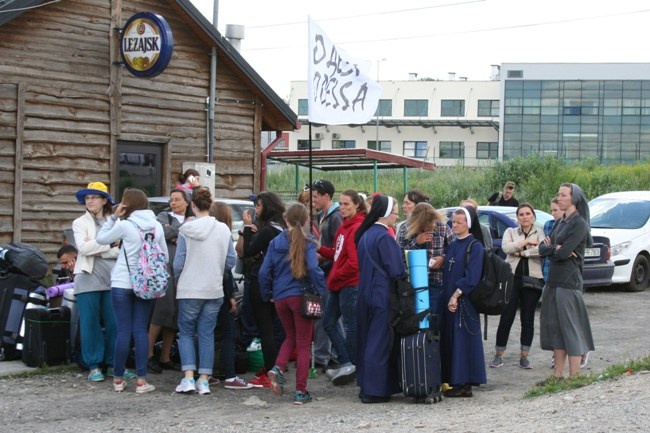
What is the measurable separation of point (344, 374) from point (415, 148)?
6592 cm

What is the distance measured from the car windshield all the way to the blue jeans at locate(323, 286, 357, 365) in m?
10.5

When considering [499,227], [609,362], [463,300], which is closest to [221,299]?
[463,300]

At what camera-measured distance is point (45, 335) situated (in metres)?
10.5

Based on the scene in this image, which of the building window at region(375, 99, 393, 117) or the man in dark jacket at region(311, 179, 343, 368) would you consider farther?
the building window at region(375, 99, 393, 117)

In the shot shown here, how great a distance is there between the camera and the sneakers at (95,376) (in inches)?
395

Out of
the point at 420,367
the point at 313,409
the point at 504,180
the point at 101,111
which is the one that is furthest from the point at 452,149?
the point at 313,409

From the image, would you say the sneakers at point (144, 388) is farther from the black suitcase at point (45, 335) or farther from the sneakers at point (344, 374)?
the sneakers at point (344, 374)

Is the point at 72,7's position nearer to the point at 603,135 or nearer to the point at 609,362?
the point at 609,362

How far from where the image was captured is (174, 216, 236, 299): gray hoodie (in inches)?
370

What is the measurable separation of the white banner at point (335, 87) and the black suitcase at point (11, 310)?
3663 mm

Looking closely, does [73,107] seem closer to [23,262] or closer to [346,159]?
[23,262]

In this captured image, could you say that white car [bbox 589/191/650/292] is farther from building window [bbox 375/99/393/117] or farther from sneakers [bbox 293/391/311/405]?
building window [bbox 375/99/393/117]

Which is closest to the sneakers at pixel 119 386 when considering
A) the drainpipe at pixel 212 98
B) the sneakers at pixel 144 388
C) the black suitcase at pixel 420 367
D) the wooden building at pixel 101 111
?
the sneakers at pixel 144 388

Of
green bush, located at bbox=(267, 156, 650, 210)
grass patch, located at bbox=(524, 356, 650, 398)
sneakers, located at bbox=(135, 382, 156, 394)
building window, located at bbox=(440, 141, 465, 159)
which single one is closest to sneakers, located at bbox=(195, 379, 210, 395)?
sneakers, located at bbox=(135, 382, 156, 394)
